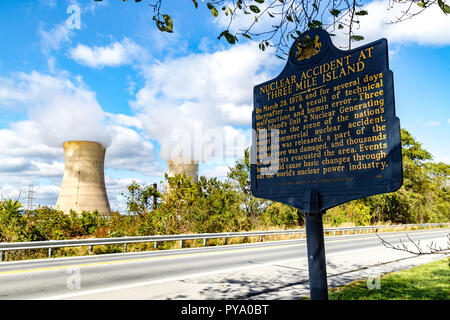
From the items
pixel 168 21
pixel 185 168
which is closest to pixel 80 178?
pixel 185 168

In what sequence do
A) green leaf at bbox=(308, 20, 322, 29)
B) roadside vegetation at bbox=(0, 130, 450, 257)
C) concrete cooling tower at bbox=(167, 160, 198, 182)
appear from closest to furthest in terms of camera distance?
green leaf at bbox=(308, 20, 322, 29) → roadside vegetation at bbox=(0, 130, 450, 257) → concrete cooling tower at bbox=(167, 160, 198, 182)

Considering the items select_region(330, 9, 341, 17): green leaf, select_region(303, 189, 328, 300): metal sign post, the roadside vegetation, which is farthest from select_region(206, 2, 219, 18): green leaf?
the roadside vegetation

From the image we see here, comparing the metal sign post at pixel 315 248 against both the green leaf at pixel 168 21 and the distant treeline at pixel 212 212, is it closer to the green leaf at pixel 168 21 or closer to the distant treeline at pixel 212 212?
the green leaf at pixel 168 21

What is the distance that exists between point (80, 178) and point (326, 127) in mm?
31721

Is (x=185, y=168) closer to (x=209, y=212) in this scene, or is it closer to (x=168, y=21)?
(x=209, y=212)

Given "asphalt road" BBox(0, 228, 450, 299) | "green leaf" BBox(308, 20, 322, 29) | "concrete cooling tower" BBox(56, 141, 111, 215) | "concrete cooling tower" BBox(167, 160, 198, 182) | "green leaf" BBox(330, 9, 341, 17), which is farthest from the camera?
"concrete cooling tower" BBox(167, 160, 198, 182)

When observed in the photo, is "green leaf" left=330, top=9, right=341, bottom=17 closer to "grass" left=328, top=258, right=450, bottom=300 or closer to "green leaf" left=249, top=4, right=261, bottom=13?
"green leaf" left=249, top=4, right=261, bottom=13

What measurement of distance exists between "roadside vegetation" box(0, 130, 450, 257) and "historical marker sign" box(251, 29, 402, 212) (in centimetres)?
1069

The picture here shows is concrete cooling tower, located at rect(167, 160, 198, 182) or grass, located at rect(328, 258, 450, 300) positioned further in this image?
concrete cooling tower, located at rect(167, 160, 198, 182)

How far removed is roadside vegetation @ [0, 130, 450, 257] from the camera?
14.6m

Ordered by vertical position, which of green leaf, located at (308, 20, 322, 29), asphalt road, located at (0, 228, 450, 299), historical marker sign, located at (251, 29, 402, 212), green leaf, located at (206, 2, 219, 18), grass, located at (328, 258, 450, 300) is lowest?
asphalt road, located at (0, 228, 450, 299)

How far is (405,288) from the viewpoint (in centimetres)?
644

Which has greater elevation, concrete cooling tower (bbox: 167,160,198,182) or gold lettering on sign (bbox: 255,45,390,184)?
concrete cooling tower (bbox: 167,160,198,182)
